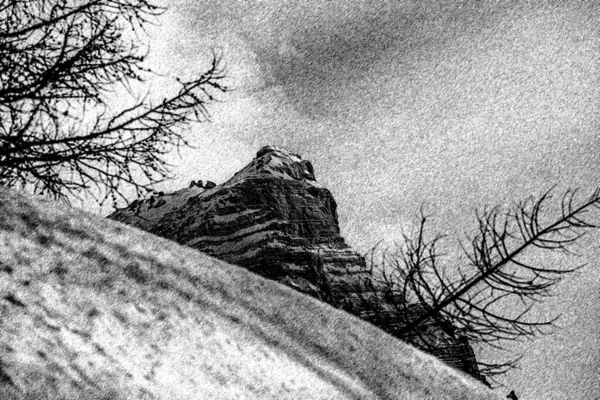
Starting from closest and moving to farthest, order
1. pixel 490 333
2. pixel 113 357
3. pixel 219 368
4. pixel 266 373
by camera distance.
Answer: pixel 113 357 → pixel 219 368 → pixel 266 373 → pixel 490 333

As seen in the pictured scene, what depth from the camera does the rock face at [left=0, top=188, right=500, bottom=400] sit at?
1.94 meters

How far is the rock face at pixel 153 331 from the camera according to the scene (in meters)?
1.94

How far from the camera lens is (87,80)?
461cm

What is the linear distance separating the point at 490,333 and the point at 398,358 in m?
3.82

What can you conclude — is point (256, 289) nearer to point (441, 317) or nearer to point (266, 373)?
point (266, 373)

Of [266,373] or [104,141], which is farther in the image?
[104,141]

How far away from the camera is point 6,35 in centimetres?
436

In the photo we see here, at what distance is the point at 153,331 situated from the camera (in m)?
2.33

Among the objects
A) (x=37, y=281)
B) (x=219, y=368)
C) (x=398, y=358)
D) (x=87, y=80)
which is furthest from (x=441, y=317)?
(x=37, y=281)

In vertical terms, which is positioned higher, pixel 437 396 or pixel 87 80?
pixel 87 80

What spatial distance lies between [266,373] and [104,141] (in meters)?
2.58

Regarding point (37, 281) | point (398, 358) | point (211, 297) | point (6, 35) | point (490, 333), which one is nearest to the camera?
point (37, 281)

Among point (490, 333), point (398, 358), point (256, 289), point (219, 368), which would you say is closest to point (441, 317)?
point (490, 333)

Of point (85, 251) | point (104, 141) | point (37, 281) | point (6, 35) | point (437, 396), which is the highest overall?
point (6, 35)
